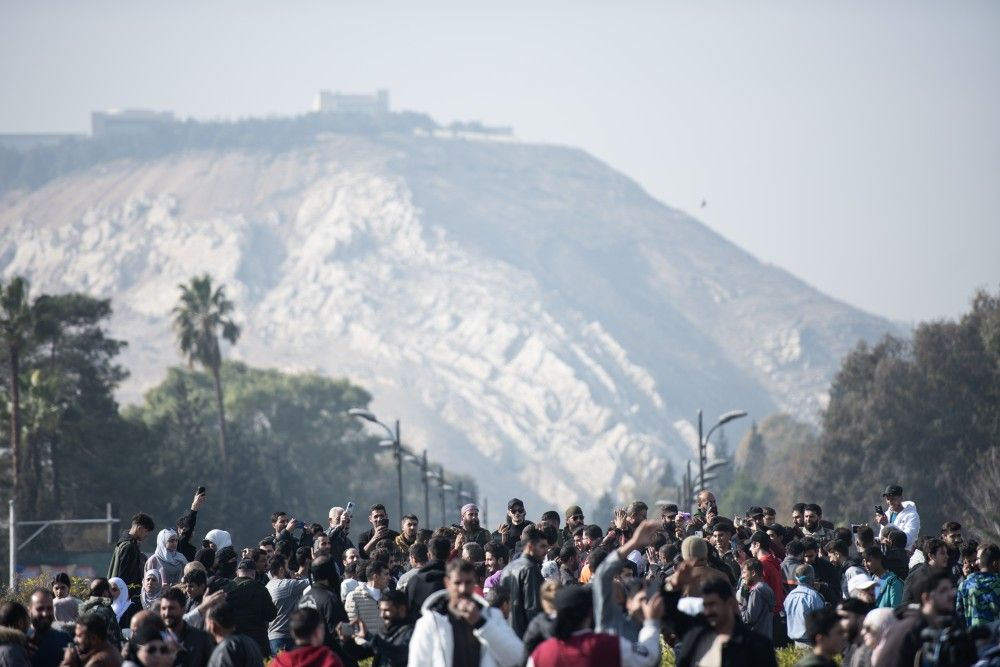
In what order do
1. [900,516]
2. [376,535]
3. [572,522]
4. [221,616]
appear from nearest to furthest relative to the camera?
[221,616] < [376,535] < [572,522] < [900,516]

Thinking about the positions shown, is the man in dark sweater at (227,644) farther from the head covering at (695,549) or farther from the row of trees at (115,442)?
the row of trees at (115,442)

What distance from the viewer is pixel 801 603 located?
18.4 m

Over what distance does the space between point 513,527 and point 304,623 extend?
8301mm

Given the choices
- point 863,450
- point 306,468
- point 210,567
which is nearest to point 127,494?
point 863,450

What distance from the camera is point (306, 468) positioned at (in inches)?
4850

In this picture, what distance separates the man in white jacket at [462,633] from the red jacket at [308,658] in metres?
0.76

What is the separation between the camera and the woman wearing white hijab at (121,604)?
17.9m

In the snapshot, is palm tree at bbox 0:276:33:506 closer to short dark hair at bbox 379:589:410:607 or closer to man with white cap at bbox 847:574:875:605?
man with white cap at bbox 847:574:875:605

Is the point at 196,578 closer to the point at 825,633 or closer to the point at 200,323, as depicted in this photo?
the point at 825,633

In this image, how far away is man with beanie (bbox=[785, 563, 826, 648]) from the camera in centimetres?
1831

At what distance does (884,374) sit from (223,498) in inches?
1239

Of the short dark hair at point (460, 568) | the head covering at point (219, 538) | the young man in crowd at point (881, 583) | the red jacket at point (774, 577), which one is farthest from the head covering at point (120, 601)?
the young man in crowd at point (881, 583)

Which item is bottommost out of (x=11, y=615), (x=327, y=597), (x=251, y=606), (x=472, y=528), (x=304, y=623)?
(x=251, y=606)

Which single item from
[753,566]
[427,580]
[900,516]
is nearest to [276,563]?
[427,580]
